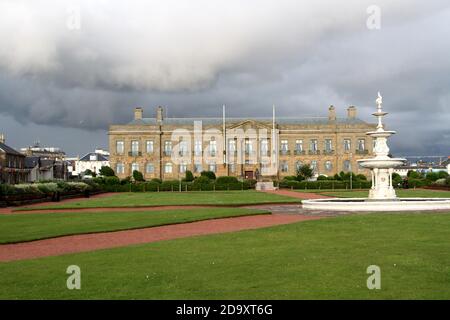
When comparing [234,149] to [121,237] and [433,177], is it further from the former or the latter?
[121,237]

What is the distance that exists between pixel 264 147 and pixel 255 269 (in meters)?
79.6

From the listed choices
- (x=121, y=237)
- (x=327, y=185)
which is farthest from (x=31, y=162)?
(x=121, y=237)

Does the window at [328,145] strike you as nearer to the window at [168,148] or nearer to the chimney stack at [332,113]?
the chimney stack at [332,113]

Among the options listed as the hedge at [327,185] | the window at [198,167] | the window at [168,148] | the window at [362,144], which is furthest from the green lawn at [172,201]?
the window at [362,144]

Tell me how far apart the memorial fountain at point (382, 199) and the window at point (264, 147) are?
185 ft

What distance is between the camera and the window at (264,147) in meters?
90.9

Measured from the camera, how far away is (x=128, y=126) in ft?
299

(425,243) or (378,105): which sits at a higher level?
(378,105)

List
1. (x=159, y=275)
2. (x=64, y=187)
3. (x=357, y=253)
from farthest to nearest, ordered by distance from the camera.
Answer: (x=64, y=187) → (x=357, y=253) → (x=159, y=275)

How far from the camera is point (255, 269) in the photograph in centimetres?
1175
